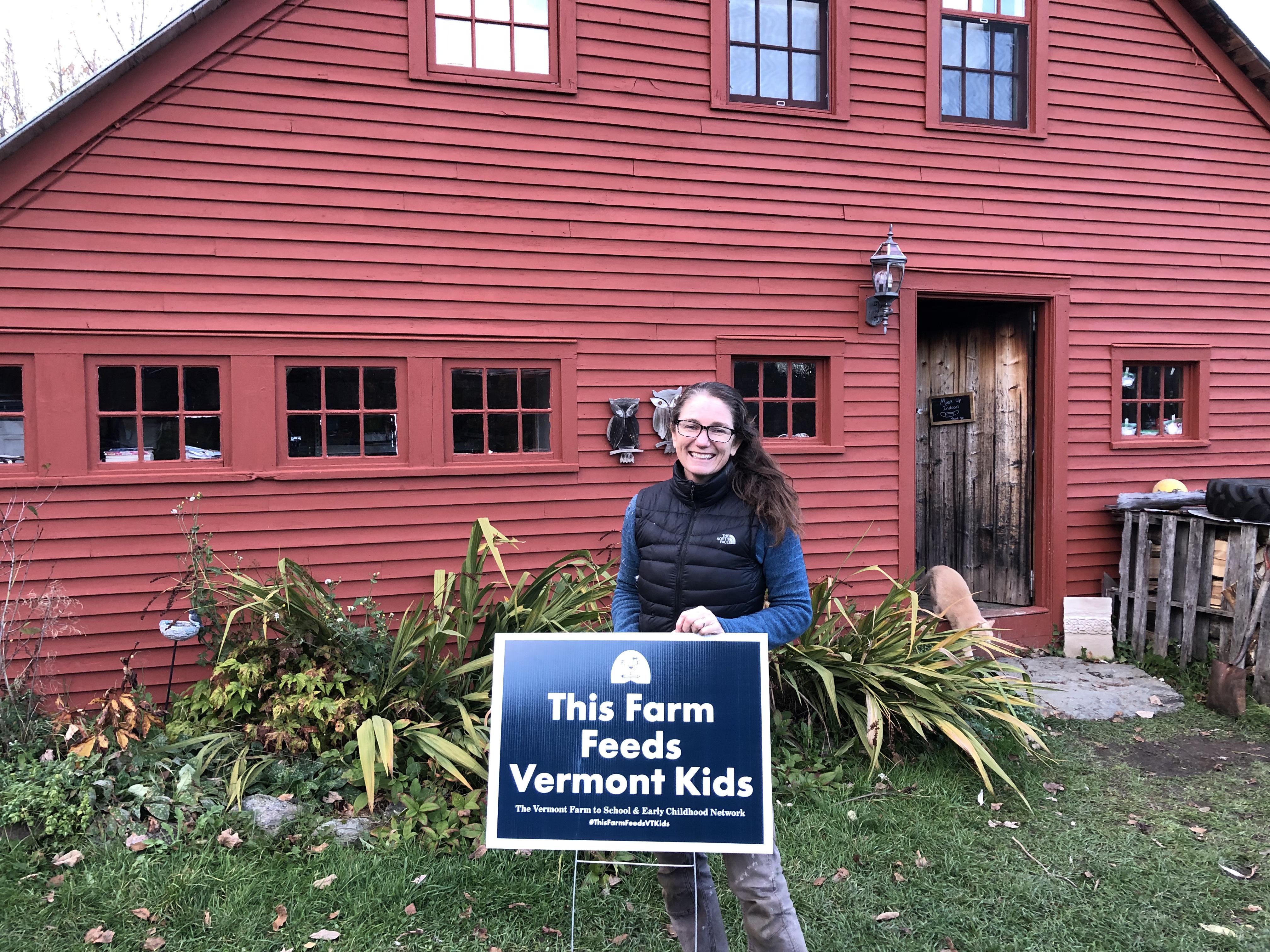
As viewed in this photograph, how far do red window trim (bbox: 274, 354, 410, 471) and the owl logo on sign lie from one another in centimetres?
373

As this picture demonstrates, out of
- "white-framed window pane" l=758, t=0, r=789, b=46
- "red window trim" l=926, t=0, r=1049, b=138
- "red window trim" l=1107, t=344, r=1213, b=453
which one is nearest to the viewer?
"white-framed window pane" l=758, t=0, r=789, b=46

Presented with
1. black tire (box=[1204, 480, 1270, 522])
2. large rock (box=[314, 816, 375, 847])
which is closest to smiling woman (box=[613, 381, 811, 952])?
large rock (box=[314, 816, 375, 847])

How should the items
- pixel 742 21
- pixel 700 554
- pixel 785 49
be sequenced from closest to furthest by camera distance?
pixel 700 554
pixel 742 21
pixel 785 49

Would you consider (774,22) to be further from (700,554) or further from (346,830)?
(346,830)

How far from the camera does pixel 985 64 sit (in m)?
7.29

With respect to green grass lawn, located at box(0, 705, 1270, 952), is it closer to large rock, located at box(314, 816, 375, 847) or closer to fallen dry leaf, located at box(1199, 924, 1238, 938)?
fallen dry leaf, located at box(1199, 924, 1238, 938)

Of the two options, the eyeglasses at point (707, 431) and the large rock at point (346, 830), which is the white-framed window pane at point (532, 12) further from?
the large rock at point (346, 830)

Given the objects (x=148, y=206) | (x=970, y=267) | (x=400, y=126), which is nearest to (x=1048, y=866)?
(x=970, y=267)

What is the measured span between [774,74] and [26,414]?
19.2ft

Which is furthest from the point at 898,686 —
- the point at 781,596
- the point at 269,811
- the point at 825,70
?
the point at 825,70

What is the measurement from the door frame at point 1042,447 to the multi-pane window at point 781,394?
855 mm

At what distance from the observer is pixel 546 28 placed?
246 inches

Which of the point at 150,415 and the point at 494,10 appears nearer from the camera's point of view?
the point at 150,415

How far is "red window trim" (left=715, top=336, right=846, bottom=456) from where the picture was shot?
21.7 ft
